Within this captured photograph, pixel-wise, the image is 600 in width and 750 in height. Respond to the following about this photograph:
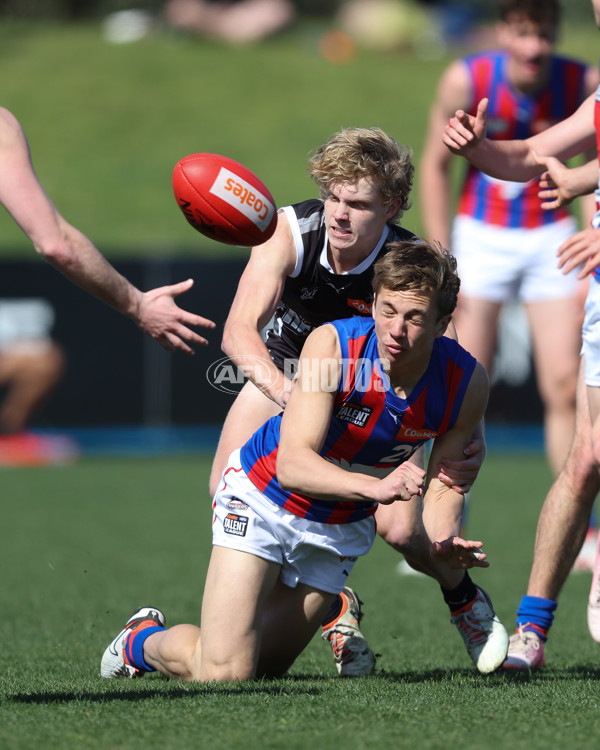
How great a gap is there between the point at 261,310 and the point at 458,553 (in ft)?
3.65

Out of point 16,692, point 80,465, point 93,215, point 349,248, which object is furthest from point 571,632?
point 93,215

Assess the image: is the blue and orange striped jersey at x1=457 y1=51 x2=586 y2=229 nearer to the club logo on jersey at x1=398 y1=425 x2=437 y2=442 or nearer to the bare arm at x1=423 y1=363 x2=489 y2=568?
the bare arm at x1=423 y1=363 x2=489 y2=568

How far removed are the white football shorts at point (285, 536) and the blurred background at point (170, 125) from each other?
8.34m

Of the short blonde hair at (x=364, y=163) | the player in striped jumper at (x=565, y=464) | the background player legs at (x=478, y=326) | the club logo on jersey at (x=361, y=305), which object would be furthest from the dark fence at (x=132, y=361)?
the short blonde hair at (x=364, y=163)

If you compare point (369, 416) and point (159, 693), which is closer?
point (159, 693)

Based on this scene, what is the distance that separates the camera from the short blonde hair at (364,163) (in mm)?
4023

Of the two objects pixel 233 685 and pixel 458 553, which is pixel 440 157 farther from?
pixel 233 685

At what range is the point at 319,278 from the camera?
430cm

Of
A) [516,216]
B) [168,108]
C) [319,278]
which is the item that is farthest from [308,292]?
[168,108]

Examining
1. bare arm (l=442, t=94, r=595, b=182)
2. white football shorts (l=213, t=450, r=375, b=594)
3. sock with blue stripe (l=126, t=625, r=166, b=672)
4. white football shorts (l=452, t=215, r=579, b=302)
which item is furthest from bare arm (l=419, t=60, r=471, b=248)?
sock with blue stripe (l=126, t=625, r=166, b=672)

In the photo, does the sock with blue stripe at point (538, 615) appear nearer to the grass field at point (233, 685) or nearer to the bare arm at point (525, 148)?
the grass field at point (233, 685)

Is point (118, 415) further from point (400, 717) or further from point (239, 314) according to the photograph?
point (400, 717)

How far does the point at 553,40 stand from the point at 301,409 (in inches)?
123

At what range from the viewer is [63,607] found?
545 centimetres
